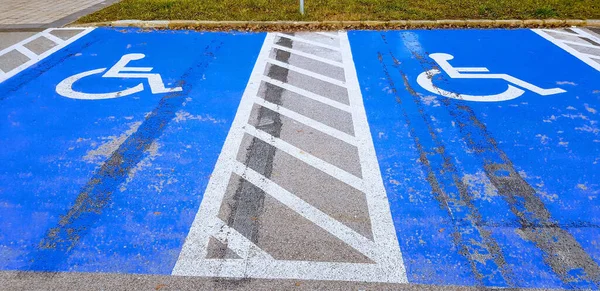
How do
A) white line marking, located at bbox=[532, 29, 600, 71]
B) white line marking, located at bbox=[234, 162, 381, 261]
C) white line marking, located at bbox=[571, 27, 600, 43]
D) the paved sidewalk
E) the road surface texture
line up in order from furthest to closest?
the paved sidewalk < white line marking, located at bbox=[571, 27, 600, 43] < white line marking, located at bbox=[532, 29, 600, 71] < white line marking, located at bbox=[234, 162, 381, 261] < the road surface texture

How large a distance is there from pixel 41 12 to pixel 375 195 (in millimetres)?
11806

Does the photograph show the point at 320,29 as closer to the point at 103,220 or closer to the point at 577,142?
the point at 577,142

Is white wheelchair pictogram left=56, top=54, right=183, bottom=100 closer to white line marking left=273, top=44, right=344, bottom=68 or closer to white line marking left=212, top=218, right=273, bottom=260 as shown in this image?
white line marking left=273, top=44, right=344, bottom=68

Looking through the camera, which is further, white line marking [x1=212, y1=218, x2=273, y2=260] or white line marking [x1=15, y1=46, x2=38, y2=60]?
white line marking [x1=15, y1=46, x2=38, y2=60]

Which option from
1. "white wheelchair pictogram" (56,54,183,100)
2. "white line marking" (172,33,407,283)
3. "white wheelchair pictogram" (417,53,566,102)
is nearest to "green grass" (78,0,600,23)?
"white wheelchair pictogram" (417,53,566,102)

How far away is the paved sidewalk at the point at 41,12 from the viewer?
1042 centimetres

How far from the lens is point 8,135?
5.45 metres

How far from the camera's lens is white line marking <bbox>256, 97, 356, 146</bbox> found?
5.41 metres

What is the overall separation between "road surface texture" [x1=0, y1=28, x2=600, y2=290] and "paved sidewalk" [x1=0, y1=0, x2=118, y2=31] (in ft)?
10.1

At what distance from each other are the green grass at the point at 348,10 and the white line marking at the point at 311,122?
4885 mm

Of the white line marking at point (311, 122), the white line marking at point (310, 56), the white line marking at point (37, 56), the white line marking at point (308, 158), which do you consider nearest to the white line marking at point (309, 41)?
the white line marking at point (310, 56)

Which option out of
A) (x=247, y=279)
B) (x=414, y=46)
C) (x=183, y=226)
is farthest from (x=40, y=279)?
(x=414, y=46)

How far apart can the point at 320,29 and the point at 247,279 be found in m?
7.95

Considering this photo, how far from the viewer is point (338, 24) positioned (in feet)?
33.3
